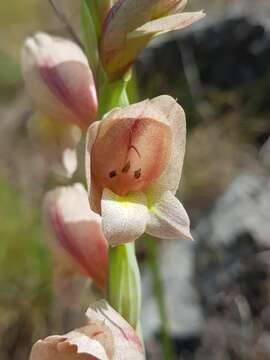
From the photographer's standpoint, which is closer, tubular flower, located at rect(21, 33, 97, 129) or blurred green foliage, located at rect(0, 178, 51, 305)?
tubular flower, located at rect(21, 33, 97, 129)

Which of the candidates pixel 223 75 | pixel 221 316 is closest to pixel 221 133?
pixel 223 75

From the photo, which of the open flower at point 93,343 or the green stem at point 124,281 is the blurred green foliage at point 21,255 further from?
the open flower at point 93,343

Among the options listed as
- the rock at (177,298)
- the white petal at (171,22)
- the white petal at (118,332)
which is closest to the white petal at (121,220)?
the white petal at (118,332)

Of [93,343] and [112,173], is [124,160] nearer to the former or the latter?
[112,173]

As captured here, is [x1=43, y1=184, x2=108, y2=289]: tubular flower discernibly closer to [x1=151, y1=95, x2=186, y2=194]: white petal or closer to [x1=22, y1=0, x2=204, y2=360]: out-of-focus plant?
[x1=22, y1=0, x2=204, y2=360]: out-of-focus plant

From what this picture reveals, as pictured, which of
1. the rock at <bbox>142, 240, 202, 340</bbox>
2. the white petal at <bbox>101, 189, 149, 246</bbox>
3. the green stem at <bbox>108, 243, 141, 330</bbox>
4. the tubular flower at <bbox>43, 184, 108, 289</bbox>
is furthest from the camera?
the rock at <bbox>142, 240, 202, 340</bbox>

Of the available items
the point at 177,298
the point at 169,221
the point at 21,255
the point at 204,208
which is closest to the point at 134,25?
the point at 169,221

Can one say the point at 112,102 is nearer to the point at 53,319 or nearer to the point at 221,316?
the point at 221,316

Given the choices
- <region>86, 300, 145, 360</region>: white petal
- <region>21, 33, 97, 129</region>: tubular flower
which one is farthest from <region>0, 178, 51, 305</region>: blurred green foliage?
<region>86, 300, 145, 360</region>: white petal
